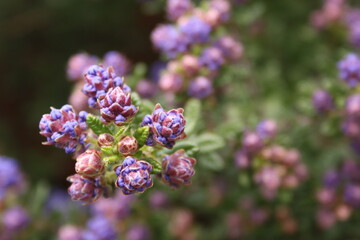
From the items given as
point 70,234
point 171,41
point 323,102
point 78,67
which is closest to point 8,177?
point 70,234

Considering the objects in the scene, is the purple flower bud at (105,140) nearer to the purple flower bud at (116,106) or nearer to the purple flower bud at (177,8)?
the purple flower bud at (116,106)

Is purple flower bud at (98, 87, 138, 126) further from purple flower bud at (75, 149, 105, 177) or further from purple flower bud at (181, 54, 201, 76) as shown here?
purple flower bud at (181, 54, 201, 76)

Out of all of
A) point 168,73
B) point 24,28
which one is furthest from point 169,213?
point 24,28

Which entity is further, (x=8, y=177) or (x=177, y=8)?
(x=8, y=177)

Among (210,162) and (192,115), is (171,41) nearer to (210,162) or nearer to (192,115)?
(192,115)

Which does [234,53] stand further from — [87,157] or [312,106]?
[87,157]

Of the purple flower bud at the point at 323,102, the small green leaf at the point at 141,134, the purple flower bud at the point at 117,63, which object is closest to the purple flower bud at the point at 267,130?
the purple flower bud at the point at 323,102
